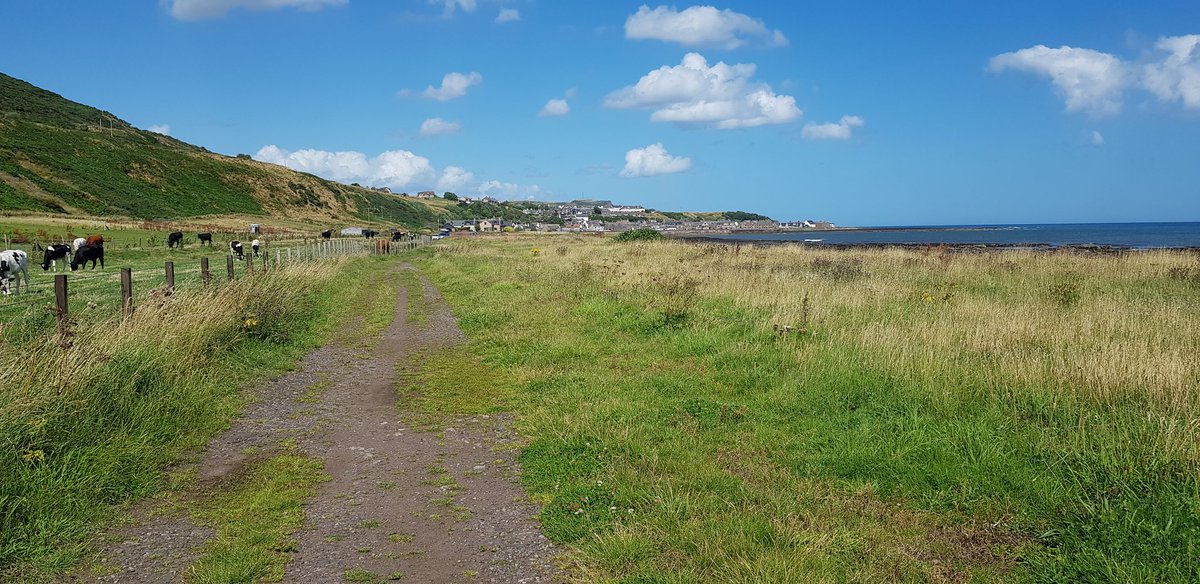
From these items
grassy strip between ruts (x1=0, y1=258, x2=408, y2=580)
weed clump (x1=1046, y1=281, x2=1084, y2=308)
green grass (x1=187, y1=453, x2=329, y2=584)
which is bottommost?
green grass (x1=187, y1=453, x2=329, y2=584)

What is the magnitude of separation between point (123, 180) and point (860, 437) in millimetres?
100673

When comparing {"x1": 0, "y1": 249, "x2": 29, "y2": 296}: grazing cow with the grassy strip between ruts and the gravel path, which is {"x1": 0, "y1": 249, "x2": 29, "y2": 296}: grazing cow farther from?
the gravel path

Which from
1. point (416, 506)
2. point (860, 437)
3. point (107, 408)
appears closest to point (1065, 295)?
point (860, 437)

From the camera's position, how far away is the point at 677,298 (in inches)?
593

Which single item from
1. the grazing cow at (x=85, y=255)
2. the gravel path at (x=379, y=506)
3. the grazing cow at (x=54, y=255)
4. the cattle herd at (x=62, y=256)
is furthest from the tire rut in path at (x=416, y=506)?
the grazing cow at (x=85, y=255)

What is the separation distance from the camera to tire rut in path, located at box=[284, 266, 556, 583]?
4660 mm

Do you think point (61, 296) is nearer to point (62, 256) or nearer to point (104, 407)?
point (104, 407)

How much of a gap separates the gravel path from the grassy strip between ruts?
0.36m

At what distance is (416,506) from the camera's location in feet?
18.6

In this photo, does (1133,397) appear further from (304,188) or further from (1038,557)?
(304,188)

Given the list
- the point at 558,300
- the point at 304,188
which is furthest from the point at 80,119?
the point at 558,300

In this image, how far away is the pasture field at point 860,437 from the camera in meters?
4.47

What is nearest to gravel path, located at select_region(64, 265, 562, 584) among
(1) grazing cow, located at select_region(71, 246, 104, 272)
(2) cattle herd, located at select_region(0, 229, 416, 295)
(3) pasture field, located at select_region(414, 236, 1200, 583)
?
(3) pasture field, located at select_region(414, 236, 1200, 583)

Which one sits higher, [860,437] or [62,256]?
[62,256]
